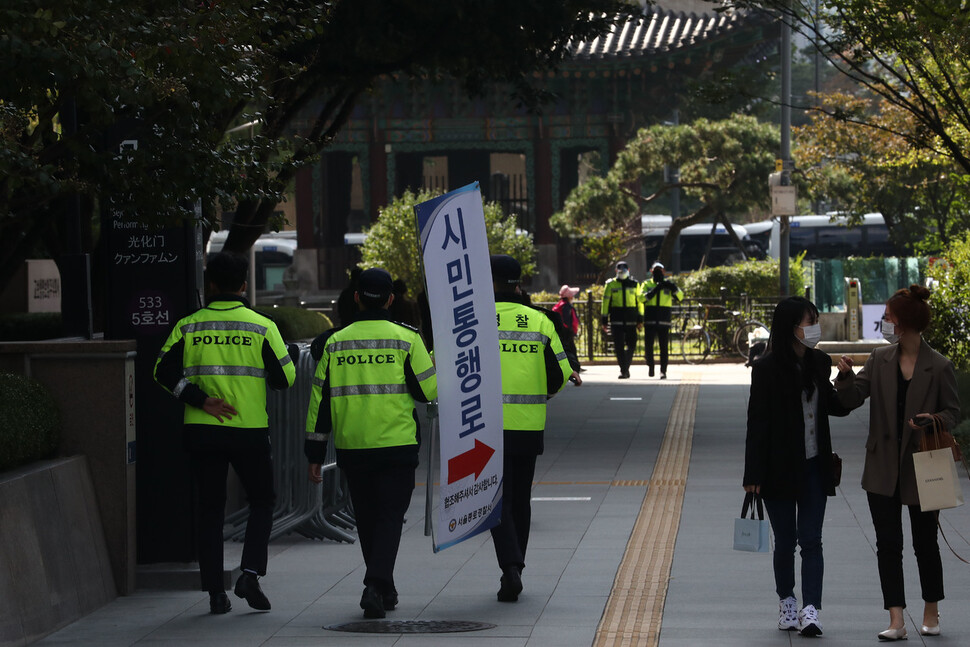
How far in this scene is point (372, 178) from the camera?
37375 mm

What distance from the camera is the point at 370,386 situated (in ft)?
24.5

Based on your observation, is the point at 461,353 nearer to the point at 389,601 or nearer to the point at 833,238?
the point at 389,601

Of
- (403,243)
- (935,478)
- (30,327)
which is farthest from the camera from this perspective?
(403,243)

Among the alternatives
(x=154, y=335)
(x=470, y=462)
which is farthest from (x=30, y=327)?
(x=470, y=462)

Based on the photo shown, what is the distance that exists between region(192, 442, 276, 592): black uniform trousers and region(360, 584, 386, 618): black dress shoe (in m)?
0.58

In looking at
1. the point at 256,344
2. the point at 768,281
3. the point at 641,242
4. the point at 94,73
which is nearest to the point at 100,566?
the point at 256,344

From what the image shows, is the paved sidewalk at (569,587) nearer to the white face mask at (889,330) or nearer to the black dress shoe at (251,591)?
the black dress shoe at (251,591)

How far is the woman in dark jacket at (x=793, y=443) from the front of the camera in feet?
22.8

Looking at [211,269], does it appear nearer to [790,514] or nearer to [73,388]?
[73,388]

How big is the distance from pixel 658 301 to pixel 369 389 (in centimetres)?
1561

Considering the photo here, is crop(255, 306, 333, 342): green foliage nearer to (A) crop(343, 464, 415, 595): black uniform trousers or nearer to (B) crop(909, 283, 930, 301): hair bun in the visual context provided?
(A) crop(343, 464, 415, 595): black uniform trousers

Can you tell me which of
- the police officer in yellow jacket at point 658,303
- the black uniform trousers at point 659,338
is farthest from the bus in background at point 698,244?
the police officer in yellow jacket at point 658,303

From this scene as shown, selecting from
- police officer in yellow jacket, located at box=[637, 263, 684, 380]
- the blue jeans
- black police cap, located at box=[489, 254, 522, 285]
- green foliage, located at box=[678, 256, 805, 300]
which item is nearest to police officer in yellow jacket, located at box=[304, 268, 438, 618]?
black police cap, located at box=[489, 254, 522, 285]

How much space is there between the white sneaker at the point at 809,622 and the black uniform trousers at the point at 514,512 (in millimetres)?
1628
